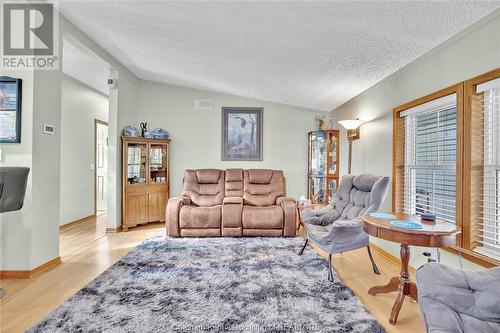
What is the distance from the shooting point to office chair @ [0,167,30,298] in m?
2.08

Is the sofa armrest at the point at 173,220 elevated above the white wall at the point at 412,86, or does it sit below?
below

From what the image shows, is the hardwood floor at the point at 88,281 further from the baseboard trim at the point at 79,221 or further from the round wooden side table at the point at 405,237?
the baseboard trim at the point at 79,221

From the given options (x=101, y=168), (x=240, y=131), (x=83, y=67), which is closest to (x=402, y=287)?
(x=240, y=131)

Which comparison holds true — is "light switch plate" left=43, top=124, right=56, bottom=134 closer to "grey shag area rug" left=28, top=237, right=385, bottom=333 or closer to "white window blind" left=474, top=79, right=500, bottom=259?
"grey shag area rug" left=28, top=237, right=385, bottom=333

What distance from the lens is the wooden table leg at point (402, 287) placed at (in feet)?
6.14

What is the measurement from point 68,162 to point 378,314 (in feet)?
16.5

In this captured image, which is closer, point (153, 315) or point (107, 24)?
point (153, 315)

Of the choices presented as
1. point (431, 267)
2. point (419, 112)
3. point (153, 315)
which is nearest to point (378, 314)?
point (431, 267)

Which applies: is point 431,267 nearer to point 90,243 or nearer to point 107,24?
point 107,24

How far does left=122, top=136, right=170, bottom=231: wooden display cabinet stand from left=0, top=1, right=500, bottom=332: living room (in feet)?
0.11

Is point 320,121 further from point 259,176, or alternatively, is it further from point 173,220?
point 173,220

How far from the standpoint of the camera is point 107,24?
2975 millimetres

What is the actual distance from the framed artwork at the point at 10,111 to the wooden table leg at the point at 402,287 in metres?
3.56

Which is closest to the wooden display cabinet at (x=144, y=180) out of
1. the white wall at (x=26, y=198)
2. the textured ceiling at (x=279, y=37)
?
the textured ceiling at (x=279, y=37)
